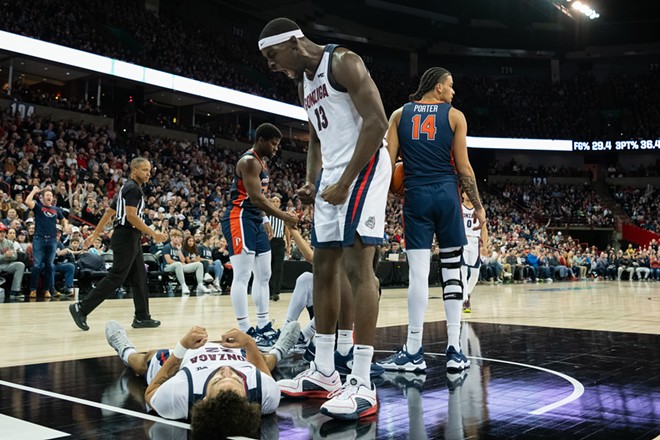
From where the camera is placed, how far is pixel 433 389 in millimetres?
3082

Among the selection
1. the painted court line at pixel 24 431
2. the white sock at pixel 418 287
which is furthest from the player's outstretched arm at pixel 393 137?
the painted court line at pixel 24 431

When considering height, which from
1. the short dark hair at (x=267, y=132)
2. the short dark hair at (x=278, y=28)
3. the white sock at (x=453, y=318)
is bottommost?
the white sock at (x=453, y=318)

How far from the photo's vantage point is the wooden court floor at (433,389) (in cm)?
231

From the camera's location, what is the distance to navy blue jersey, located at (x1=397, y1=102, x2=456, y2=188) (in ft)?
12.5

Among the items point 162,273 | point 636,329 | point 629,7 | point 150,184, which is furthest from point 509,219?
point 636,329

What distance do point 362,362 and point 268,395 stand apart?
44 centimetres

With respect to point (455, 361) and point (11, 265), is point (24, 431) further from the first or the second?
point (11, 265)

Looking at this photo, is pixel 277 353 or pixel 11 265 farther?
pixel 11 265

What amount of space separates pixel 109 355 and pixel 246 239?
1281mm

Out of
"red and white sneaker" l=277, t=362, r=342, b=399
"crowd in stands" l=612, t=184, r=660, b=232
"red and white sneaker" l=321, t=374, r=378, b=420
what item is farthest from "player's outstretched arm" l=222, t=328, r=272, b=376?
"crowd in stands" l=612, t=184, r=660, b=232

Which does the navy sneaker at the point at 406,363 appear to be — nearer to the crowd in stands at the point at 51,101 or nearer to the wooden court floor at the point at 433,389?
the wooden court floor at the point at 433,389

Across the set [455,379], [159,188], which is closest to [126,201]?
[455,379]

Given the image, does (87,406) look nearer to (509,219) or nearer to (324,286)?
(324,286)

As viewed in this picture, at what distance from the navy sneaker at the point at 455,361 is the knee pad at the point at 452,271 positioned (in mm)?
366
